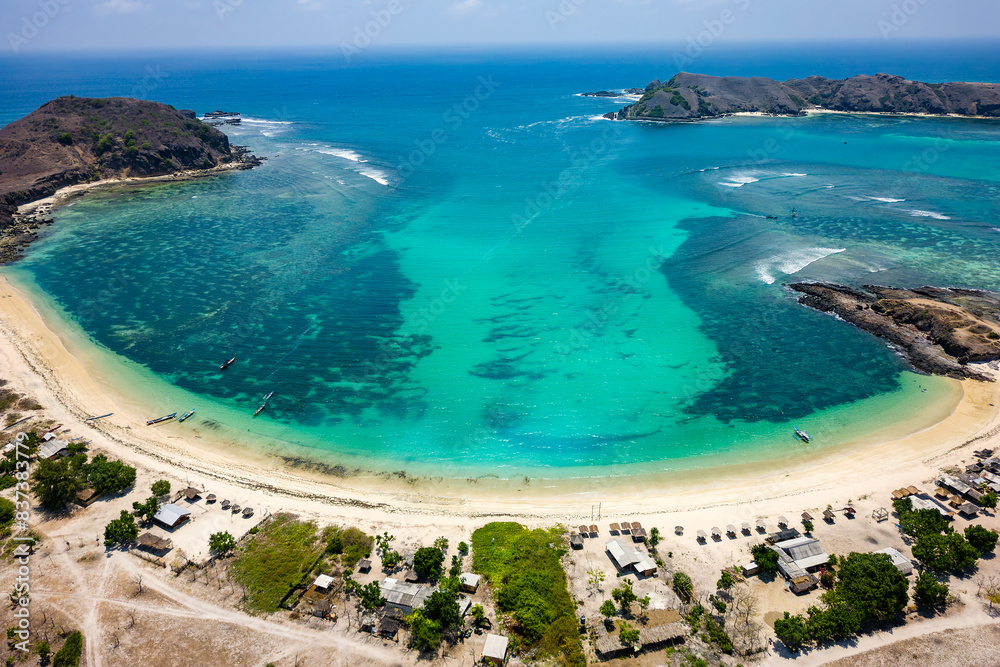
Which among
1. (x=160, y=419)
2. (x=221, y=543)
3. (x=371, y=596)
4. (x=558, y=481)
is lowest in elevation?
(x=160, y=419)

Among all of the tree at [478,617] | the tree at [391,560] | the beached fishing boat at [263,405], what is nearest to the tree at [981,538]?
the tree at [478,617]

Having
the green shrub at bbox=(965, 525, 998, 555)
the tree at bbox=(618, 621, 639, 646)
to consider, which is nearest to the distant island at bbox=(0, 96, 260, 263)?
the tree at bbox=(618, 621, 639, 646)

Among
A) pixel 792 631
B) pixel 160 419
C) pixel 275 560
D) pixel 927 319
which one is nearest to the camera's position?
pixel 792 631

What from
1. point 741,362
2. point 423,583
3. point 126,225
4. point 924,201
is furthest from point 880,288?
point 126,225

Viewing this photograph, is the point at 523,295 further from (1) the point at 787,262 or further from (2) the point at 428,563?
(2) the point at 428,563

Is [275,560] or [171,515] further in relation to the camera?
[171,515]

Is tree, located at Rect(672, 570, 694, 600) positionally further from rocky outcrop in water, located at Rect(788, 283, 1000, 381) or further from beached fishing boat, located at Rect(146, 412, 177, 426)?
beached fishing boat, located at Rect(146, 412, 177, 426)

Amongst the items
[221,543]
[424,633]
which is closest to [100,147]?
[221,543]
